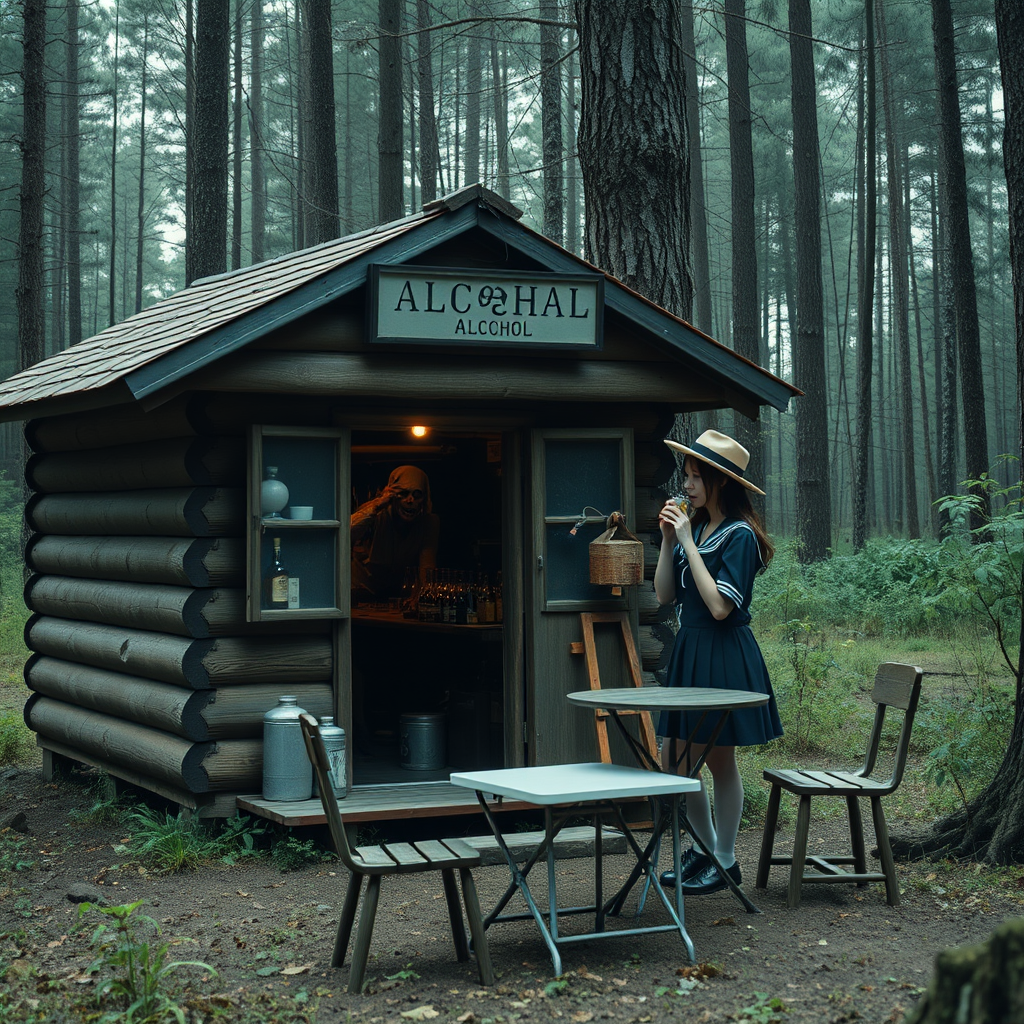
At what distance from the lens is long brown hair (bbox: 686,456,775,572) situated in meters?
6.25

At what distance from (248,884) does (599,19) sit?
6808 mm

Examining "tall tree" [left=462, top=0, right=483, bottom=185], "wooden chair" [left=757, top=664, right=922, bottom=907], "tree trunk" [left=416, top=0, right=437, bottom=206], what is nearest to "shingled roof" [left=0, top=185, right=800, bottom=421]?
"wooden chair" [left=757, top=664, right=922, bottom=907]

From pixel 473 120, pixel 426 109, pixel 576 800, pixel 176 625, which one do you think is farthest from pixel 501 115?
pixel 576 800

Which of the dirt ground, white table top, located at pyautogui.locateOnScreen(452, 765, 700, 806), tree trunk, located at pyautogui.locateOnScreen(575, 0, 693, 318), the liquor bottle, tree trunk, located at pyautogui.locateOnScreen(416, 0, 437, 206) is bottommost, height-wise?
the dirt ground

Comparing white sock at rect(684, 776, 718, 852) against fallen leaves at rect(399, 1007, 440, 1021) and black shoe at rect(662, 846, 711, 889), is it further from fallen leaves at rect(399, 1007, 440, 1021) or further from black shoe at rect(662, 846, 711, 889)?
fallen leaves at rect(399, 1007, 440, 1021)

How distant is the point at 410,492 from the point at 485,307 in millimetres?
3394

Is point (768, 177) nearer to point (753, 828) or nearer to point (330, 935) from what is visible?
point (753, 828)

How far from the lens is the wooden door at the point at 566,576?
765 cm

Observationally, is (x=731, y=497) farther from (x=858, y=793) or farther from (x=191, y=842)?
(x=191, y=842)

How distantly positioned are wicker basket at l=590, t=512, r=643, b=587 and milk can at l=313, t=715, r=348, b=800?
5.98 ft

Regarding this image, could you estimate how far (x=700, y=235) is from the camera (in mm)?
27312

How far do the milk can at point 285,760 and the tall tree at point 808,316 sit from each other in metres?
13.3

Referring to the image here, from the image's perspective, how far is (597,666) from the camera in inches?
301

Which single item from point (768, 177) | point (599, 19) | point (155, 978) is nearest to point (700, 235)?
point (768, 177)
